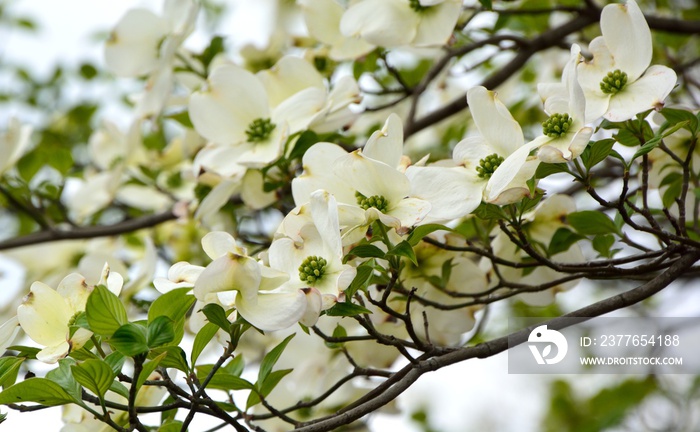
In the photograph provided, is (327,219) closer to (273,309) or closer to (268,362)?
(273,309)

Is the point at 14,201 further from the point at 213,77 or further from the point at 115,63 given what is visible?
the point at 213,77

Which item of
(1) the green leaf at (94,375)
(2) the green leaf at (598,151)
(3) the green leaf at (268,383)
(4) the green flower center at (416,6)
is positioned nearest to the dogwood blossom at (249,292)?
(1) the green leaf at (94,375)

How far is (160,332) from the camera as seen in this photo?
2.52ft

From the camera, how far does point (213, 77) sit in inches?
48.0

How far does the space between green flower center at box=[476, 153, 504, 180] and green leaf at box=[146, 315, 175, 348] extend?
348mm

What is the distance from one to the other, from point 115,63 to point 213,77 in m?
0.34

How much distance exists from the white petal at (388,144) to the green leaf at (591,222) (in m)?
0.28

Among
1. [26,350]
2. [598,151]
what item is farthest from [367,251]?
[26,350]

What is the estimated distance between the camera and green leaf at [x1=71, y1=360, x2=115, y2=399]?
77 cm

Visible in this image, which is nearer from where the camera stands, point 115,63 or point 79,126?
point 115,63

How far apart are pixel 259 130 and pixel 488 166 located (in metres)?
0.41

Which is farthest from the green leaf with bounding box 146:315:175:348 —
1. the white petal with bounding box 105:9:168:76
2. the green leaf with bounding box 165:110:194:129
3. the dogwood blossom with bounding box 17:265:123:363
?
the white petal with bounding box 105:9:168:76

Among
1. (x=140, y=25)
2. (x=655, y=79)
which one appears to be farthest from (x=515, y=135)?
(x=140, y=25)

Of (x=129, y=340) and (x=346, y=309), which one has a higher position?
(x=129, y=340)
